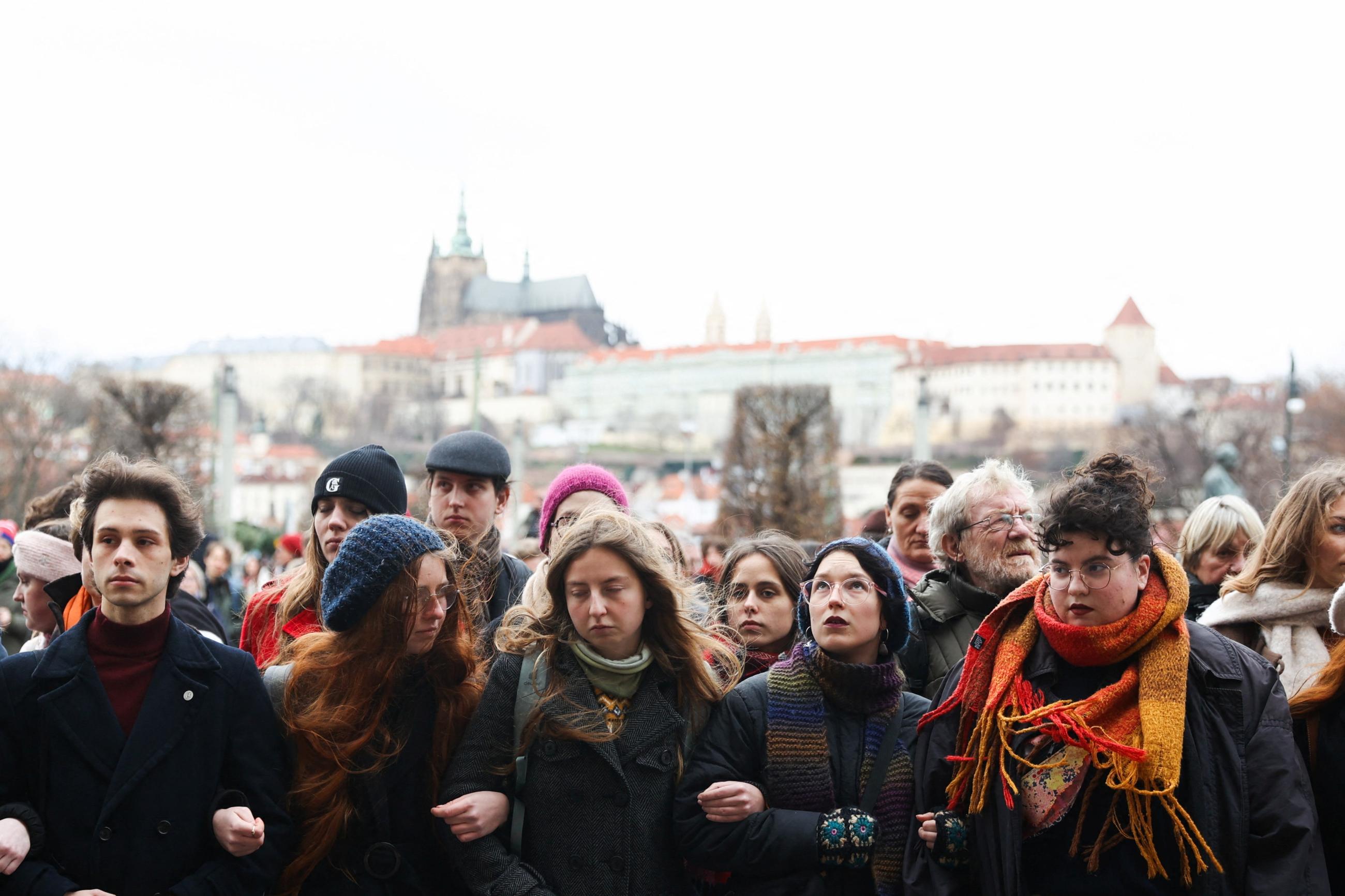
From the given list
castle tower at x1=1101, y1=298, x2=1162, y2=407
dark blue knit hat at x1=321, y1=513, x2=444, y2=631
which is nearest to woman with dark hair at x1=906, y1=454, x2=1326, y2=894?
dark blue knit hat at x1=321, y1=513, x2=444, y2=631

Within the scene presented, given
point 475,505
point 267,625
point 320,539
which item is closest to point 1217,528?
point 475,505

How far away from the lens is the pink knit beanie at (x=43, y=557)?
4.23 metres

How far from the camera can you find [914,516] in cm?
509

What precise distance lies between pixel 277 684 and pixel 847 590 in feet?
5.00

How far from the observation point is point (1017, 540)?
13.5ft

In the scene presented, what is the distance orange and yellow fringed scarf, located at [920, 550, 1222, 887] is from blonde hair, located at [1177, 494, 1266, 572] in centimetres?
217

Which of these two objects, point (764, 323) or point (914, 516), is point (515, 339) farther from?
point (914, 516)

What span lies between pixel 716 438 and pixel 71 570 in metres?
91.4

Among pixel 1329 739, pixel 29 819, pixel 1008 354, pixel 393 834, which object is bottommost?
pixel 393 834

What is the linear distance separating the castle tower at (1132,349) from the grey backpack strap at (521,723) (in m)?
102

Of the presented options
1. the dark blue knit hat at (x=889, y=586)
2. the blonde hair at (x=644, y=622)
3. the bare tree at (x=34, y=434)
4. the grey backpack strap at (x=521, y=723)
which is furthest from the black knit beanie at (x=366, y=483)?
the bare tree at (x=34, y=434)

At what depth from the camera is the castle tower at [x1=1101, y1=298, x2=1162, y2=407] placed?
3922 inches

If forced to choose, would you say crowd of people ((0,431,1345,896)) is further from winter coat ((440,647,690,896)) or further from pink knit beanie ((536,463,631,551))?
pink knit beanie ((536,463,631,551))

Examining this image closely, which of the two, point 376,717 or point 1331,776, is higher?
point 376,717
